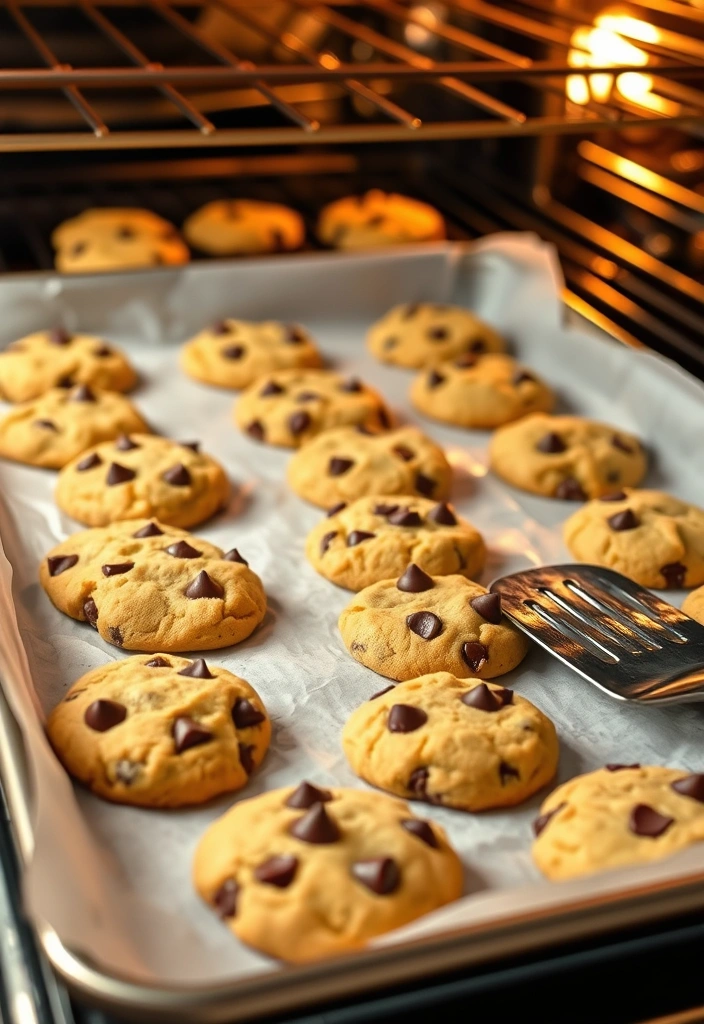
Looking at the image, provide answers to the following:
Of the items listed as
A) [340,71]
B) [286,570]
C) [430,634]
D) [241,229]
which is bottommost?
[286,570]

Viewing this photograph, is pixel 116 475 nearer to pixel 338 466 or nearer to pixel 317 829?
pixel 338 466

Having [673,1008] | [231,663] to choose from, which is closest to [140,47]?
[231,663]

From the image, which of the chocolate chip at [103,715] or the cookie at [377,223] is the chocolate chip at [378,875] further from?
the cookie at [377,223]

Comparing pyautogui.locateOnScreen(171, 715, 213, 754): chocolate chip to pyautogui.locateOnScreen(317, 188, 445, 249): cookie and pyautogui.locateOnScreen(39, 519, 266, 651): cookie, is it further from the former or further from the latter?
pyautogui.locateOnScreen(317, 188, 445, 249): cookie

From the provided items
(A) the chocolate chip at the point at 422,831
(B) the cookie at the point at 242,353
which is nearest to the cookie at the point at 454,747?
(A) the chocolate chip at the point at 422,831

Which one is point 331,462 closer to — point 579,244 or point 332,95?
point 579,244

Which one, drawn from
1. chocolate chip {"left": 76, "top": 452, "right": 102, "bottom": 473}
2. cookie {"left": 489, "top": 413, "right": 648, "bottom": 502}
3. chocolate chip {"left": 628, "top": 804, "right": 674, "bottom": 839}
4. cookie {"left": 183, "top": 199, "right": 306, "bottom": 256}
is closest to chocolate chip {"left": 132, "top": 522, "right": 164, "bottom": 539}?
chocolate chip {"left": 76, "top": 452, "right": 102, "bottom": 473}

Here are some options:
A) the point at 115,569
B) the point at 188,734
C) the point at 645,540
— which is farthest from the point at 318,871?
the point at 645,540
